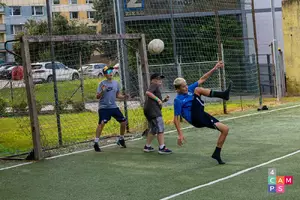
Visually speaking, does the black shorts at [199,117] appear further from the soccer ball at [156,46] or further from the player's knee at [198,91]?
the soccer ball at [156,46]

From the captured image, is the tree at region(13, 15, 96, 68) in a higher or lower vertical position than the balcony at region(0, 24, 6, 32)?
lower

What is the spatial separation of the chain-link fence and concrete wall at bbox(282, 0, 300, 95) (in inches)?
61.6

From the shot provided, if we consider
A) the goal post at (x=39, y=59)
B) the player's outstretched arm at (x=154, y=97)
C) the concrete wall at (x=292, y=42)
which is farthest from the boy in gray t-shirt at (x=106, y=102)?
the concrete wall at (x=292, y=42)

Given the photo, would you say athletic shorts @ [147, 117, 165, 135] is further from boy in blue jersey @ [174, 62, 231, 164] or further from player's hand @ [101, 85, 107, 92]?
boy in blue jersey @ [174, 62, 231, 164]

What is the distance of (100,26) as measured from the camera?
1725cm

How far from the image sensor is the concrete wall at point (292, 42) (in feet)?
78.8

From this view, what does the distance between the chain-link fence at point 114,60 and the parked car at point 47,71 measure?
0.02 m

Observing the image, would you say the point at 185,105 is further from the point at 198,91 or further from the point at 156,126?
the point at 156,126

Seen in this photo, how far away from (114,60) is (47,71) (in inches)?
93.8

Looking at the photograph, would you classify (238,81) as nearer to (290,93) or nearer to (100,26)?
(290,93)

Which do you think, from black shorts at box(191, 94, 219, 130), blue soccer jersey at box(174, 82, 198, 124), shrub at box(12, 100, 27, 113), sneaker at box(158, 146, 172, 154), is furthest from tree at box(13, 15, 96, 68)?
black shorts at box(191, 94, 219, 130)

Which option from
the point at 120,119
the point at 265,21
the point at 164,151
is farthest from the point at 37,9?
the point at 265,21

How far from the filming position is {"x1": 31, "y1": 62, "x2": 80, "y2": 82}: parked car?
12.8 meters

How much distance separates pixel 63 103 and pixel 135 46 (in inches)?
115
